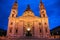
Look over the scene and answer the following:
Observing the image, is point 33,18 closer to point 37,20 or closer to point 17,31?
point 37,20

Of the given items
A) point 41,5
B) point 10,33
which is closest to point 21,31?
point 10,33

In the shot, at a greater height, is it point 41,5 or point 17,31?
point 41,5

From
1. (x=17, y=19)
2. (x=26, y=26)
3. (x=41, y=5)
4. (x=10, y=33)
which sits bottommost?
(x=10, y=33)

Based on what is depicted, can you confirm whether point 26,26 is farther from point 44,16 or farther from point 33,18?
point 44,16

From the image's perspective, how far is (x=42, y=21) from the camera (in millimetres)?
39094

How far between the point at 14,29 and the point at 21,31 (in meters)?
2.60

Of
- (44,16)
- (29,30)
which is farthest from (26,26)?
(44,16)

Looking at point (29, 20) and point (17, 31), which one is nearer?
point (17, 31)

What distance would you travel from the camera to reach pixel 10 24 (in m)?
38.4

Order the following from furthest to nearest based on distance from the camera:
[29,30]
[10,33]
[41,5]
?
[41,5] < [29,30] < [10,33]

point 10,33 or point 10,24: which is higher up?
point 10,24

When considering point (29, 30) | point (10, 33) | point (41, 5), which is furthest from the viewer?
point (41, 5)

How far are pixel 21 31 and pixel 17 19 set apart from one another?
5.01m

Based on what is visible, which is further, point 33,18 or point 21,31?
point 33,18
